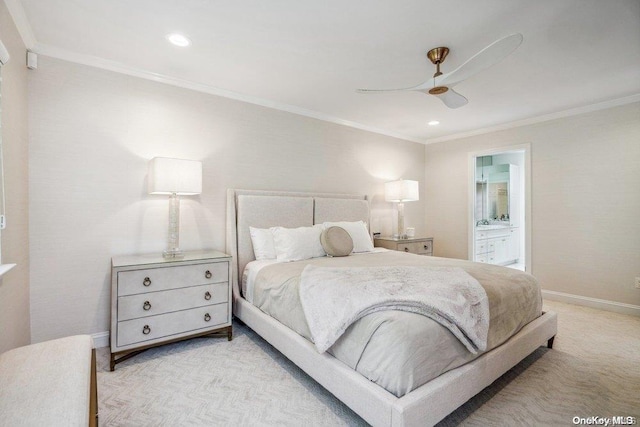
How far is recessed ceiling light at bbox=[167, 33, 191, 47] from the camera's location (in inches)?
85.9

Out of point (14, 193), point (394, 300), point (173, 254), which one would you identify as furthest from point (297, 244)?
point (14, 193)

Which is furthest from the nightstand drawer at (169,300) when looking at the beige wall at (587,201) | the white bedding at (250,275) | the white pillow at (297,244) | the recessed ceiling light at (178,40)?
the beige wall at (587,201)

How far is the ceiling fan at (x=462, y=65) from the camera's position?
1.72 metres

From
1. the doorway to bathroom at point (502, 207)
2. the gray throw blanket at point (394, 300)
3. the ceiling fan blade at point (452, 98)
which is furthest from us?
the doorway to bathroom at point (502, 207)

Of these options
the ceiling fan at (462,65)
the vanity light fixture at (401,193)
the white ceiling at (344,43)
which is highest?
the white ceiling at (344,43)

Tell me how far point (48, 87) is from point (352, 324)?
9.44ft

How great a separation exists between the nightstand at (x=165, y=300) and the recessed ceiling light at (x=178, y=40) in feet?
5.53

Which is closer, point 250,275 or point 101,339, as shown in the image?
point 101,339

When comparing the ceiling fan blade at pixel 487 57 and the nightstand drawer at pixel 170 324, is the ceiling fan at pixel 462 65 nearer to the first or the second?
the ceiling fan blade at pixel 487 57

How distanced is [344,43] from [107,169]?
2227 mm

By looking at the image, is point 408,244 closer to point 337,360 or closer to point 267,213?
point 267,213

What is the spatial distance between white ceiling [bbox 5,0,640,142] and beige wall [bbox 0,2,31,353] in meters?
0.23

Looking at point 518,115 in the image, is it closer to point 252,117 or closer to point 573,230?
point 573,230

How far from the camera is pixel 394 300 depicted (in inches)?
61.7
